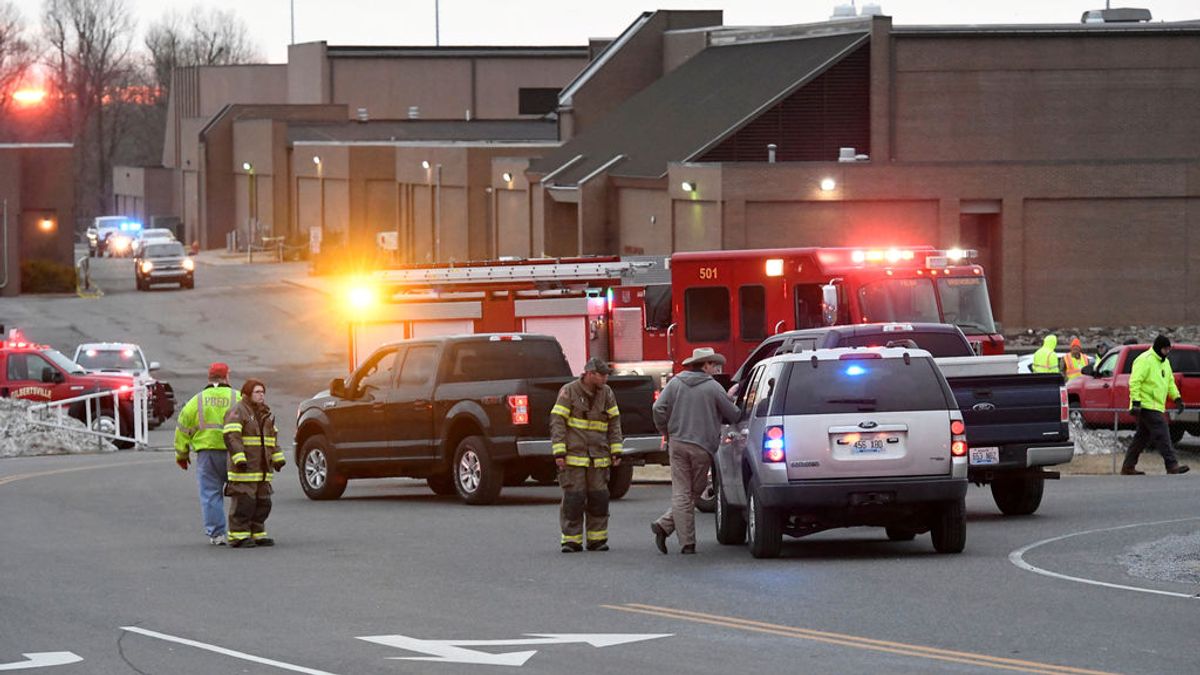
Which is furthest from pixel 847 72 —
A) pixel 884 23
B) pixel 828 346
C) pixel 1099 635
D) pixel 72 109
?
pixel 72 109

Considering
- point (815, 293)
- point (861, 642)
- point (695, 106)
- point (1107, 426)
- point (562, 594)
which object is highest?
point (695, 106)

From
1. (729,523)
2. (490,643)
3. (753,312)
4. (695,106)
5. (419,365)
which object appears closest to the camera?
(490,643)

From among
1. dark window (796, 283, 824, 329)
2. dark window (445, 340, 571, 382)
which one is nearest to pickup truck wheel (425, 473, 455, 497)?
dark window (445, 340, 571, 382)

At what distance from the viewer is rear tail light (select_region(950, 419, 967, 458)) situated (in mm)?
17531

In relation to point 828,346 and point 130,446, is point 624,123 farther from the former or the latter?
point 828,346

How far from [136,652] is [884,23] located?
165ft

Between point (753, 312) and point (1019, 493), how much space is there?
10570mm

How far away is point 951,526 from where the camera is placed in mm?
17625

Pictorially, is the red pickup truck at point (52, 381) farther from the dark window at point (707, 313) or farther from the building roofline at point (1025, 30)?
the building roofline at point (1025, 30)

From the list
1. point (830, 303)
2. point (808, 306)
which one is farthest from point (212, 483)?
point (808, 306)

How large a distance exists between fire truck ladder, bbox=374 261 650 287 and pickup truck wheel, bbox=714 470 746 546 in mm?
16254

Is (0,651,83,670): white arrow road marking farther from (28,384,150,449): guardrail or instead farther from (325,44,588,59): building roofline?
(325,44,588,59): building roofline

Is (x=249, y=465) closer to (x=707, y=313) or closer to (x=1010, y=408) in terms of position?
(x=1010, y=408)

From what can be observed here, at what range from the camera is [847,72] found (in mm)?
61812
